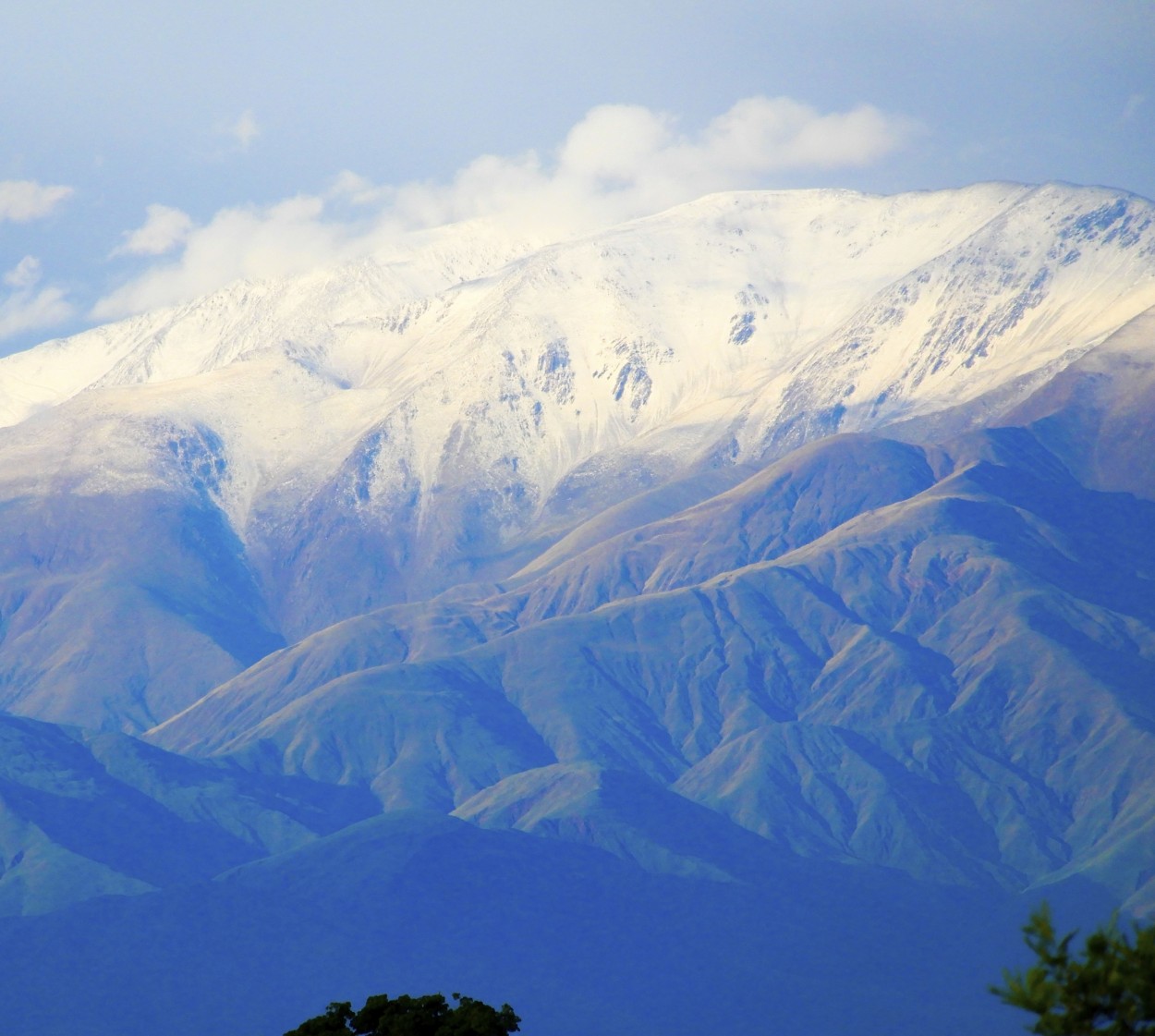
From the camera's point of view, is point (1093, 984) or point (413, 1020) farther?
point (413, 1020)

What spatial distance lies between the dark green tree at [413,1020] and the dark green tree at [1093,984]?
27.7 metres

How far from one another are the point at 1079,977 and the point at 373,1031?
32.2m

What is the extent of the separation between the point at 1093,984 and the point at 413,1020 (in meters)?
30.5

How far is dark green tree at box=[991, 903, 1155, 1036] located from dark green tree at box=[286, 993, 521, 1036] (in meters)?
27.7

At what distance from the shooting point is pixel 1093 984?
4359cm

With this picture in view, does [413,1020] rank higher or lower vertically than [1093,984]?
higher

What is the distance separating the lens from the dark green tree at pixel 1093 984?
140ft

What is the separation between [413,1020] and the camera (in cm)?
6950

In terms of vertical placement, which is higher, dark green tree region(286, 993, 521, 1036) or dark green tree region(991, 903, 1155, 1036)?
dark green tree region(286, 993, 521, 1036)

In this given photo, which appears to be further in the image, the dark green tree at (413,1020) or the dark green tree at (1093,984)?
the dark green tree at (413,1020)

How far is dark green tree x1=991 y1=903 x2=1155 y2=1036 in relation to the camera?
42.8 meters

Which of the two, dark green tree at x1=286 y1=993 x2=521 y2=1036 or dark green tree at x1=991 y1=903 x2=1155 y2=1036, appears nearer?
dark green tree at x1=991 y1=903 x2=1155 y2=1036

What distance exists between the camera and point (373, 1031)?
7069 centimetres

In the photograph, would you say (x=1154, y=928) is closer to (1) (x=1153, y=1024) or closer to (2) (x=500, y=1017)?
(1) (x=1153, y=1024)
